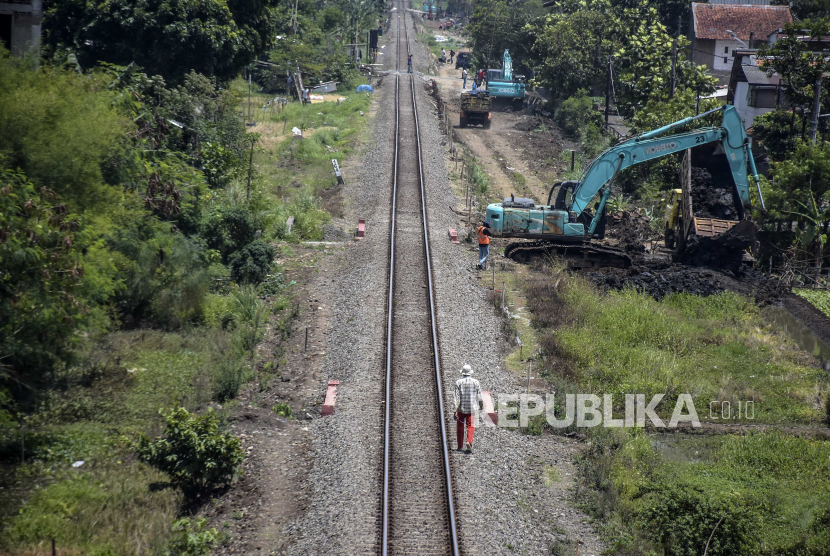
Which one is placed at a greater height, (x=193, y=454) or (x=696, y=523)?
(x=193, y=454)

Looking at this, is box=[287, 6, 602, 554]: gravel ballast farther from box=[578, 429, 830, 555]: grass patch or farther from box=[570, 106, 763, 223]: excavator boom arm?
box=[570, 106, 763, 223]: excavator boom arm

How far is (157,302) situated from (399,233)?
28.7ft

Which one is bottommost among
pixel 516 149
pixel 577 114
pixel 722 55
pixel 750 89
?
pixel 516 149

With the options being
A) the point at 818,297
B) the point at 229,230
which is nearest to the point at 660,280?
the point at 818,297

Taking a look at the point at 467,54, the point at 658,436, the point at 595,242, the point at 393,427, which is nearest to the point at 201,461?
the point at 393,427

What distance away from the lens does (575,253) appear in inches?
930

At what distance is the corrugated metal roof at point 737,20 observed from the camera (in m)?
51.9

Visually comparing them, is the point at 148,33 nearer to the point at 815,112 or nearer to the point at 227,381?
the point at 227,381

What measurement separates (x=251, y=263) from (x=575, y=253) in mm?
9436

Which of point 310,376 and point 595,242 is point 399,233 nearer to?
point 595,242

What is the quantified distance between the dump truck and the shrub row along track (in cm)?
2056

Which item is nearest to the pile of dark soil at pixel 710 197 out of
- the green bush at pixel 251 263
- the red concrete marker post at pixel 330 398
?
the green bush at pixel 251 263

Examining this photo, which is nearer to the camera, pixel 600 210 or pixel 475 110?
pixel 600 210

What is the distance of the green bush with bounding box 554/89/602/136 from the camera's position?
4222 centimetres
